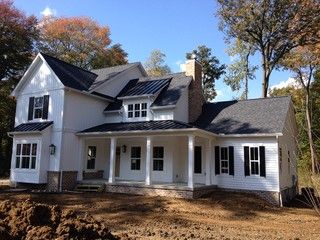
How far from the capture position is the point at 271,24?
2703 cm

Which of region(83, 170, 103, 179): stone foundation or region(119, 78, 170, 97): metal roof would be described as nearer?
region(83, 170, 103, 179): stone foundation

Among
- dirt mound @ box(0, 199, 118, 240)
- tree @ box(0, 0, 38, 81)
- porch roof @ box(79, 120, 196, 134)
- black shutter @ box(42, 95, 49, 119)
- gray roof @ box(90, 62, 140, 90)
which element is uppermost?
tree @ box(0, 0, 38, 81)

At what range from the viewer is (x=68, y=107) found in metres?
19.4

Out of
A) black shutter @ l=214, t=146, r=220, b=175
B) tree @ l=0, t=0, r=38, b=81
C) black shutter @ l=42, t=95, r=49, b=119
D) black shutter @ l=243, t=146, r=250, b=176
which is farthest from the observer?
tree @ l=0, t=0, r=38, b=81

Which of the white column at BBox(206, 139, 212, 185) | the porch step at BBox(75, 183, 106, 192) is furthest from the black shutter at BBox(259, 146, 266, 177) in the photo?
the porch step at BBox(75, 183, 106, 192)

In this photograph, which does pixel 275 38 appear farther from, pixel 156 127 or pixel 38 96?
pixel 38 96

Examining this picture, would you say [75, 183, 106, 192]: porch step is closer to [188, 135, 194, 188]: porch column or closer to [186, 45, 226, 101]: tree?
[188, 135, 194, 188]: porch column

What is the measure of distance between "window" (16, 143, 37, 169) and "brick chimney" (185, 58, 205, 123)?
9.54m

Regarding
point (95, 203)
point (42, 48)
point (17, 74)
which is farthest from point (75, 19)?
point (95, 203)

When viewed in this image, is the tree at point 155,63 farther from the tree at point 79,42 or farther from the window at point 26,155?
the window at point 26,155

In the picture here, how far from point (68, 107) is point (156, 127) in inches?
222

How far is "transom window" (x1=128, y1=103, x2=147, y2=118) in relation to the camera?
20636mm

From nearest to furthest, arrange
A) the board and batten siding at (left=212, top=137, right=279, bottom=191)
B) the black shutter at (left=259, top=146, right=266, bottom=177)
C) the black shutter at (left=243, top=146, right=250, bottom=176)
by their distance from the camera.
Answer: the board and batten siding at (left=212, top=137, right=279, bottom=191) → the black shutter at (left=259, top=146, right=266, bottom=177) → the black shutter at (left=243, top=146, right=250, bottom=176)

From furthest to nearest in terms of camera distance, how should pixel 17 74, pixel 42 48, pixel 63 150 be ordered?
pixel 42 48 < pixel 17 74 < pixel 63 150
